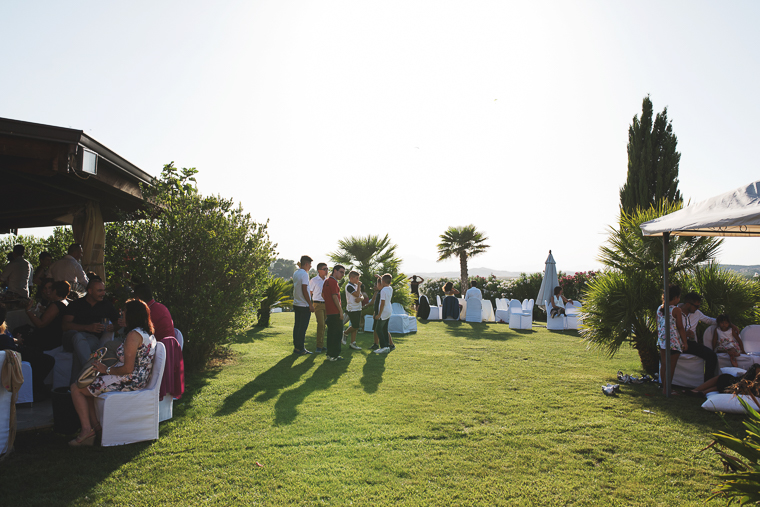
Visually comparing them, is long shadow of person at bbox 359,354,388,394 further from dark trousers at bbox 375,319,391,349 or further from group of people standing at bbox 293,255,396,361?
group of people standing at bbox 293,255,396,361

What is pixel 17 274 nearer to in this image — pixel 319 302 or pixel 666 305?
pixel 319 302

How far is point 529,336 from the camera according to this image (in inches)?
467

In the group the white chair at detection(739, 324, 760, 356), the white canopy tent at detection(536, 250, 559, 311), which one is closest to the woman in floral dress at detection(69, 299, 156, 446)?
the white chair at detection(739, 324, 760, 356)

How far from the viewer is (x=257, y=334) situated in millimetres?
11305

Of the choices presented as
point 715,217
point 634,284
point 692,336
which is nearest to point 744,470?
point 715,217

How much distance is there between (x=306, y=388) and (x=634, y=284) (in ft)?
18.5

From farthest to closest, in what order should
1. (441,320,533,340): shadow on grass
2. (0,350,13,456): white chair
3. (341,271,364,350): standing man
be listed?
(441,320,533,340): shadow on grass < (341,271,364,350): standing man < (0,350,13,456): white chair

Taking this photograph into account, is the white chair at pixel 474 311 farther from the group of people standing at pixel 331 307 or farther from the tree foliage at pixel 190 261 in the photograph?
the tree foliage at pixel 190 261

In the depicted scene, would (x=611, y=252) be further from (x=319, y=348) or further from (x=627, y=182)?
(x=627, y=182)

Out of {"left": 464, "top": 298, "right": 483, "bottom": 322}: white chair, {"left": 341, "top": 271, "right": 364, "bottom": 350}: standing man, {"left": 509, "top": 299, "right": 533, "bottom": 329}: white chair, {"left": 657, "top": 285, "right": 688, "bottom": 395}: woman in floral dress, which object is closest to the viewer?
{"left": 657, "top": 285, "right": 688, "bottom": 395}: woman in floral dress

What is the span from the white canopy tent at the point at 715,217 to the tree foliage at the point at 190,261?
20.8 feet

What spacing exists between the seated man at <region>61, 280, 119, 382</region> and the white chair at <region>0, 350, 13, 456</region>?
1519 mm

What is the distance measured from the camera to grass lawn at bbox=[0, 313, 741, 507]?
3172 millimetres

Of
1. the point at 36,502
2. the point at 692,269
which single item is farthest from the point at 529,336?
the point at 36,502
